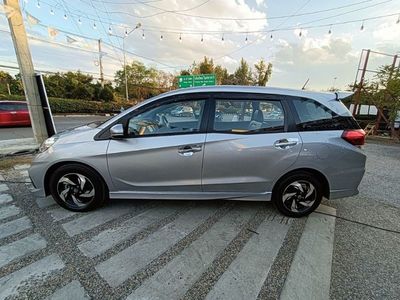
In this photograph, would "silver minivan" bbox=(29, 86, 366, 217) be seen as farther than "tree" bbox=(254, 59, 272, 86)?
No

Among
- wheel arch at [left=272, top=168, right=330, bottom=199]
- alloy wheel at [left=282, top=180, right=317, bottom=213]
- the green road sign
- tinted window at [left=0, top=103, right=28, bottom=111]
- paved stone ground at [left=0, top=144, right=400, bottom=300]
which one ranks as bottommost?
paved stone ground at [left=0, top=144, right=400, bottom=300]

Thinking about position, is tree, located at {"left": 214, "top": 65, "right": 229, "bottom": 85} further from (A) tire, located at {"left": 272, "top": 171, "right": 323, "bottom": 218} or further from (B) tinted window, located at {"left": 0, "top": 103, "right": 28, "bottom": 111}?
(A) tire, located at {"left": 272, "top": 171, "right": 323, "bottom": 218}

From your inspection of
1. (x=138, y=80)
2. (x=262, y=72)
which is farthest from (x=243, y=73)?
(x=138, y=80)

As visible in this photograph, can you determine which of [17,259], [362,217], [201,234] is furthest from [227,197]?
[17,259]

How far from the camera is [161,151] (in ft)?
9.01

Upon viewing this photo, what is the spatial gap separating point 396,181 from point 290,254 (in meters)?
4.21

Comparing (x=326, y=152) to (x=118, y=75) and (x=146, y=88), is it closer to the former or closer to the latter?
(x=146, y=88)

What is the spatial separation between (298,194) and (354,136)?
0.99 metres

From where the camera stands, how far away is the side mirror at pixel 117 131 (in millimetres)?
2711

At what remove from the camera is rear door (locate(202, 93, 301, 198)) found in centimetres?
274

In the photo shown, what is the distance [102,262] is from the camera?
7.14ft

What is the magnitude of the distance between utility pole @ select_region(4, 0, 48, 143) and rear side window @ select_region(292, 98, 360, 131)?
6.35 metres

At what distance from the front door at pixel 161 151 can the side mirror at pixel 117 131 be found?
72 millimetres

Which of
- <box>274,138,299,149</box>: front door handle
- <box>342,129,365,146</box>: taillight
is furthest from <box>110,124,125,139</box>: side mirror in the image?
<box>342,129,365,146</box>: taillight
